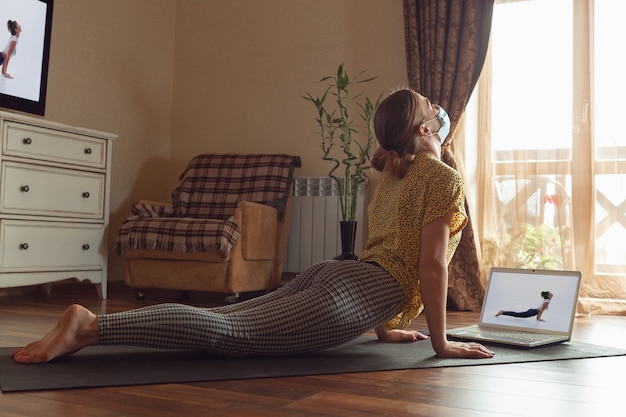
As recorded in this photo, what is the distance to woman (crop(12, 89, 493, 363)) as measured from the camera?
1566mm

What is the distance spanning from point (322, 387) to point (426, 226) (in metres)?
0.53

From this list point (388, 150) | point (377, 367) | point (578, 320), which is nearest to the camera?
point (377, 367)

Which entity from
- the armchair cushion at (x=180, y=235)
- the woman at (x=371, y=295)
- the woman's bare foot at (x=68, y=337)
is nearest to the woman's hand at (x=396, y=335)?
the woman at (x=371, y=295)

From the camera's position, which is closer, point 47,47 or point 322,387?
point 322,387

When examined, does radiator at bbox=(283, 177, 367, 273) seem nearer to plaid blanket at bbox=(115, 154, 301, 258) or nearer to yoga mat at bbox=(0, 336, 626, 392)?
plaid blanket at bbox=(115, 154, 301, 258)

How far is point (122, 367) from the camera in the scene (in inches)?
63.0

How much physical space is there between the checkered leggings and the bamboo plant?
6.83ft

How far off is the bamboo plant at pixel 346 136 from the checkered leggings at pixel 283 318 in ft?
6.83

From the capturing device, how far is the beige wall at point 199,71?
4.20 meters

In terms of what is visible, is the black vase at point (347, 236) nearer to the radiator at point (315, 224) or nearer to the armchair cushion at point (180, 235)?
the radiator at point (315, 224)

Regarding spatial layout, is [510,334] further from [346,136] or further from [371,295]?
[346,136]

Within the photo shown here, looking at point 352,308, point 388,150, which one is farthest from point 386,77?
point 352,308

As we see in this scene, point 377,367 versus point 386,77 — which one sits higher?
point 386,77

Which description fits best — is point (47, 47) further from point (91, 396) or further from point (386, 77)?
point (91, 396)
